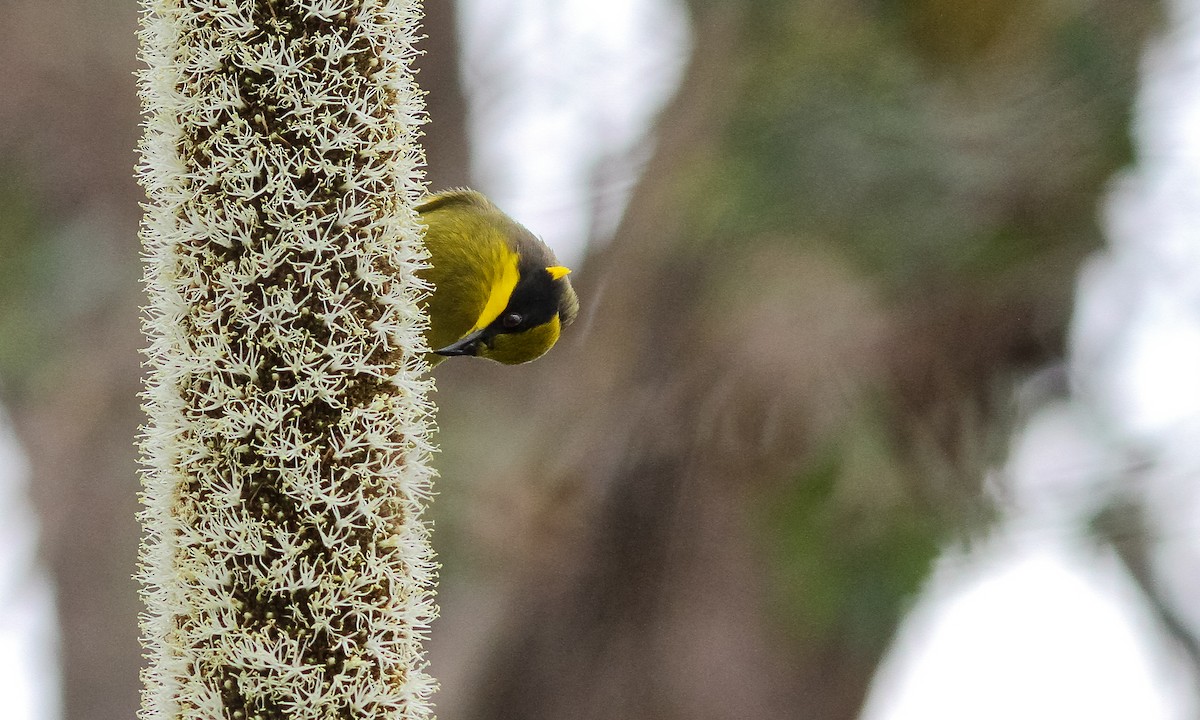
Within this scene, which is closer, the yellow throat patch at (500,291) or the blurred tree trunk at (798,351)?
the yellow throat patch at (500,291)

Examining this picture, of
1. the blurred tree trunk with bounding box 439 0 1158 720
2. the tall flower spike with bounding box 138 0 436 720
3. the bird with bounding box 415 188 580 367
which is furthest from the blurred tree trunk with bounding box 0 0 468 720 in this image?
the tall flower spike with bounding box 138 0 436 720

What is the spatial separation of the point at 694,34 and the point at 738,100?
0.80ft

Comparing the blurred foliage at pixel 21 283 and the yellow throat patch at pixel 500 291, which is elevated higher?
the yellow throat patch at pixel 500 291

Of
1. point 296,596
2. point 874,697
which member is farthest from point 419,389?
point 874,697

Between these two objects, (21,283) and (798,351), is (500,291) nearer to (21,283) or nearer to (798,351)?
(798,351)

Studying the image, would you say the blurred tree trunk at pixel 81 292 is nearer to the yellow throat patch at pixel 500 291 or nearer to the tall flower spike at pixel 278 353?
the yellow throat patch at pixel 500 291

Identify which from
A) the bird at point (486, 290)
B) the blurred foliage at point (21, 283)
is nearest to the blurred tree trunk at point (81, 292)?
the blurred foliage at point (21, 283)

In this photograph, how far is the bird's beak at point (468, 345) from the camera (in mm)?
1902

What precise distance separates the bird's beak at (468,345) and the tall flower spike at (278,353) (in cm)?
96

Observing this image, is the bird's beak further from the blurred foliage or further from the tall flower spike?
the blurred foliage

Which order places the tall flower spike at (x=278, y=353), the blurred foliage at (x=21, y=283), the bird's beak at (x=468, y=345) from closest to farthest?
the tall flower spike at (x=278, y=353) → the bird's beak at (x=468, y=345) → the blurred foliage at (x=21, y=283)

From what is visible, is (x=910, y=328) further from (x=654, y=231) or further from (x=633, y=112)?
(x=633, y=112)

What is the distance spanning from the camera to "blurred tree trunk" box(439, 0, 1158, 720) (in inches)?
87.7

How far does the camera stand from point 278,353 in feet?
2.87
